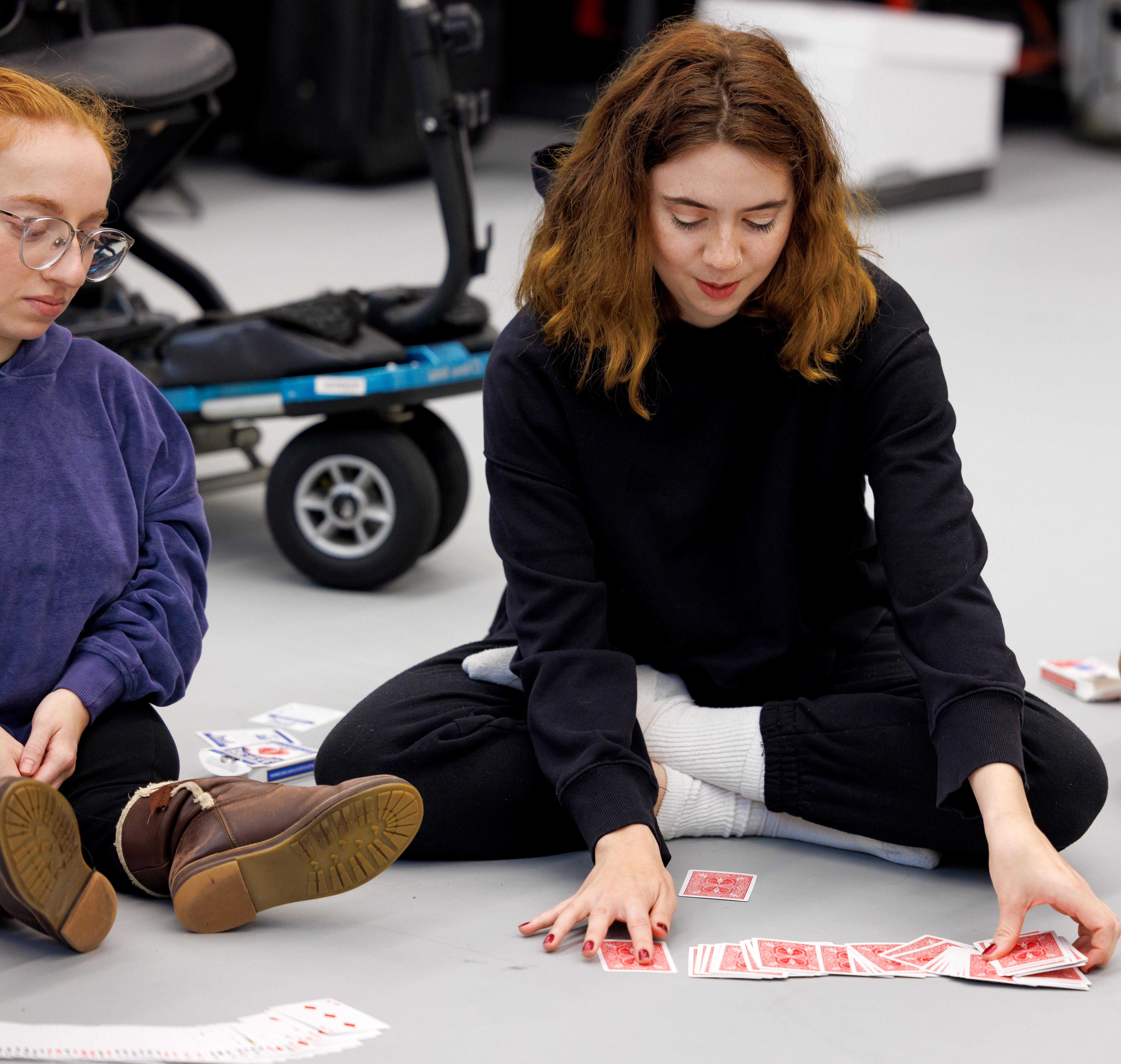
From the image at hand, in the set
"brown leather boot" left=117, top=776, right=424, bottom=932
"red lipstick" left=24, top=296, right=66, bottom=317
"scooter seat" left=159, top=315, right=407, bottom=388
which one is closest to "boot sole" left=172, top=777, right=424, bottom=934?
"brown leather boot" left=117, top=776, right=424, bottom=932

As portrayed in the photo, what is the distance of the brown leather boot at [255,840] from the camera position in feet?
4.60

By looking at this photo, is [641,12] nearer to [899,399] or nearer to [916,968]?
[899,399]

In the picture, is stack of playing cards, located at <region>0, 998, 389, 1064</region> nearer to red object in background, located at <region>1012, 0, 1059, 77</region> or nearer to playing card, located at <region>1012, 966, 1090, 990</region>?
playing card, located at <region>1012, 966, 1090, 990</region>

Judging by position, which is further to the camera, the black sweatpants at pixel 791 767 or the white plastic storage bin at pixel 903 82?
the white plastic storage bin at pixel 903 82

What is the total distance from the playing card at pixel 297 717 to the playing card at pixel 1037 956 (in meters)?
0.94

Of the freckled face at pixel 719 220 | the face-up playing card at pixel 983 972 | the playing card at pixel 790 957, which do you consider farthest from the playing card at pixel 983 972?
the freckled face at pixel 719 220

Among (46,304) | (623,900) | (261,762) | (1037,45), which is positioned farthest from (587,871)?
(1037,45)

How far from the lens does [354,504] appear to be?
259cm

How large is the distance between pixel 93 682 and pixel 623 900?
1.82ft

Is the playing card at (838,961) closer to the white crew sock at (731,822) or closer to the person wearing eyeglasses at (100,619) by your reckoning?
the white crew sock at (731,822)

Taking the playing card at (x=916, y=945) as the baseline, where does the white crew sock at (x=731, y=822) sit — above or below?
below

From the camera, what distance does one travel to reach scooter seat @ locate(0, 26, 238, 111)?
2539 mm

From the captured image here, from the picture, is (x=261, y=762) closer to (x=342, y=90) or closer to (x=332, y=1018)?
(x=332, y=1018)

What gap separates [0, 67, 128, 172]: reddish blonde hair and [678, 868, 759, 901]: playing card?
0.93 metres
